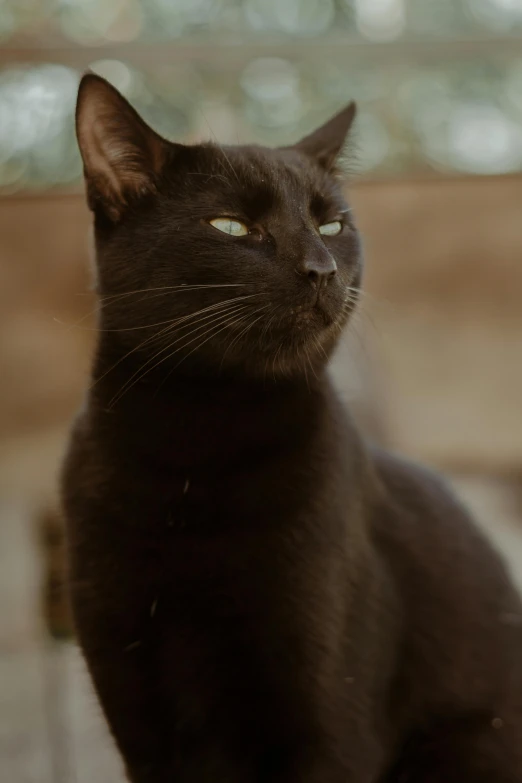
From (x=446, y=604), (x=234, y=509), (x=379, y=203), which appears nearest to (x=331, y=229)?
(x=234, y=509)

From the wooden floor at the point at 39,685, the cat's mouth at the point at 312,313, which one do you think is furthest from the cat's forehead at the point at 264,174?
the wooden floor at the point at 39,685

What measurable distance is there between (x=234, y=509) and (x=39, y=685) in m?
0.82

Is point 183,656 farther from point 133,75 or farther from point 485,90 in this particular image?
point 485,90

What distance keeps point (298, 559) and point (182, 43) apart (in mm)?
1792

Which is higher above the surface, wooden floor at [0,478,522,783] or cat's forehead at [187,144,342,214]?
cat's forehead at [187,144,342,214]

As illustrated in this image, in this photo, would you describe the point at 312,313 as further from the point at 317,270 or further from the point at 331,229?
the point at 331,229

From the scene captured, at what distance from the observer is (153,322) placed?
0.91 meters

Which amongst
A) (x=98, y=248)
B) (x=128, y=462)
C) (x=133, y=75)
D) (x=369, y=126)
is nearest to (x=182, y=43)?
(x=133, y=75)

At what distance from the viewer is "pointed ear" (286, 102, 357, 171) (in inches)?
42.8

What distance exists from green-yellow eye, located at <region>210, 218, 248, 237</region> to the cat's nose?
3.7 inches

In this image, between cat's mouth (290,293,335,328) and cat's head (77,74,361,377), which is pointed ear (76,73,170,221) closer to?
cat's head (77,74,361,377)

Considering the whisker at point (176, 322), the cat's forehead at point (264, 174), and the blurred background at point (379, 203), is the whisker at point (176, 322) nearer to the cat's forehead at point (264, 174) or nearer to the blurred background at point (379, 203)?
the cat's forehead at point (264, 174)

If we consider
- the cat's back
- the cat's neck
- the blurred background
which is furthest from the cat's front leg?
the blurred background

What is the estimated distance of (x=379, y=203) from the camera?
245 centimetres
